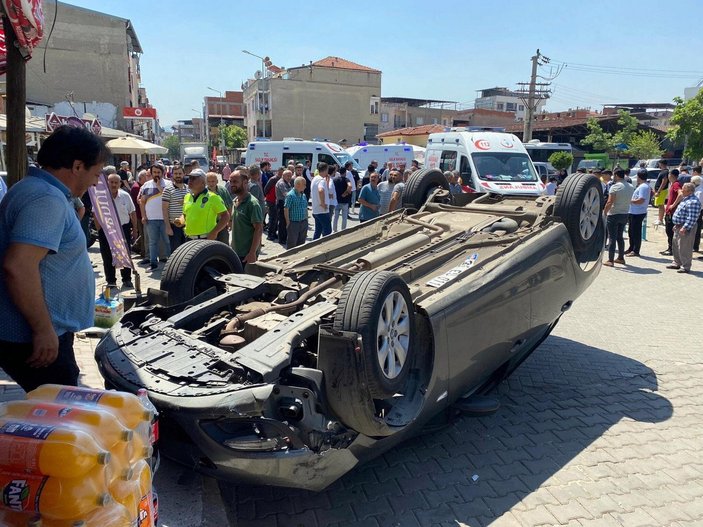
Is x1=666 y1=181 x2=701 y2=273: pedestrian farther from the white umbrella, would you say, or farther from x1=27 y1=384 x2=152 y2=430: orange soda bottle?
the white umbrella

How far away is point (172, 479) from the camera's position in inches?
145

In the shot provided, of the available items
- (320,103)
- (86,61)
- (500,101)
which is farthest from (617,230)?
(500,101)

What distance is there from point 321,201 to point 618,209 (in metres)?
6.08

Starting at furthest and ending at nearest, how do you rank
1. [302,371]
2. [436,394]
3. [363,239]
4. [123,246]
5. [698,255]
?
[698,255], [123,246], [363,239], [436,394], [302,371]

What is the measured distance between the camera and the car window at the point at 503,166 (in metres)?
14.1

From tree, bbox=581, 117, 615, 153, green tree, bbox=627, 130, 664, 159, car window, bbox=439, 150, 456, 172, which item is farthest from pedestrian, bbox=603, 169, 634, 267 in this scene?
green tree, bbox=627, 130, 664, 159

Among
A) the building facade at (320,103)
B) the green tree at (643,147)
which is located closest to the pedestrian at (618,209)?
the green tree at (643,147)

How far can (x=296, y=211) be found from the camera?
9570 mm

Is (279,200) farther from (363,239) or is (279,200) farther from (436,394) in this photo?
(436,394)

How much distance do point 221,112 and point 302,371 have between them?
113754mm

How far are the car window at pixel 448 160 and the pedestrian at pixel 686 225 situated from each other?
5760 mm

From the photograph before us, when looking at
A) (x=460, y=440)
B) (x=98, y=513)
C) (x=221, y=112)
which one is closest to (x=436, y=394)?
(x=460, y=440)

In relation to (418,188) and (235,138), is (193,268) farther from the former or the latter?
(235,138)

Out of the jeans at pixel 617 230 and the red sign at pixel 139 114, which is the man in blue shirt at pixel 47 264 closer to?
the jeans at pixel 617 230
